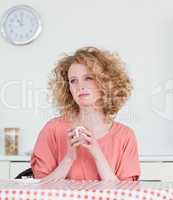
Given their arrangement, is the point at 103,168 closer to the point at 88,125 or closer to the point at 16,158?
the point at 88,125

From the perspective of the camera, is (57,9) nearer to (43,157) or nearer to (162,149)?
(162,149)

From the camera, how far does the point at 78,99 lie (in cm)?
151

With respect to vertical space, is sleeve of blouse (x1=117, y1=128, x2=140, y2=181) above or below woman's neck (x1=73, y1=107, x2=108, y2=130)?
below

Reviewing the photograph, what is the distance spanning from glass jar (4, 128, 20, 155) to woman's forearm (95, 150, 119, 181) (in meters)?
1.63

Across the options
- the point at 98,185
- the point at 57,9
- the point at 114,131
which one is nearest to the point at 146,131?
the point at 57,9

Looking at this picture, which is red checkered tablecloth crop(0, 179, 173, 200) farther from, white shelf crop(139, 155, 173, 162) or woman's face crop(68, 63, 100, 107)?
white shelf crop(139, 155, 173, 162)

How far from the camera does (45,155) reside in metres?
1.54

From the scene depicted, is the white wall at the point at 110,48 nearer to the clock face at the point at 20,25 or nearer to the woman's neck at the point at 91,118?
the clock face at the point at 20,25

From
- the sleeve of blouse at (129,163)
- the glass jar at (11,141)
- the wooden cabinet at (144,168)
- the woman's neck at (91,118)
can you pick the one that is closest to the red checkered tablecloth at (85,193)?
the sleeve of blouse at (129,163)

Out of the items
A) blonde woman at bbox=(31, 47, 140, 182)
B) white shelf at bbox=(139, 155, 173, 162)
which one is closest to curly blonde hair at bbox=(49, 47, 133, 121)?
blonde woman at bbox=(31, 47, 140, 182)

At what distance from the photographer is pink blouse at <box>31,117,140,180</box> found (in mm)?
1479

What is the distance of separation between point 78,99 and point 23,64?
1.68 m

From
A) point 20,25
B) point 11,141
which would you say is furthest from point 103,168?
point 20,25

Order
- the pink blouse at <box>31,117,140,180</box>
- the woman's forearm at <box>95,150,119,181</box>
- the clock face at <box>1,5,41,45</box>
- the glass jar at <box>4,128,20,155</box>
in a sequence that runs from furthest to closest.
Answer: the clock face at <box>1,5,41,45</box> → the glass jar at <box>4,128,20,155</box> → the pink blouse at <box>31,117,140,180</box> → the woman's forearm at <box>95,150,119,181</box>
